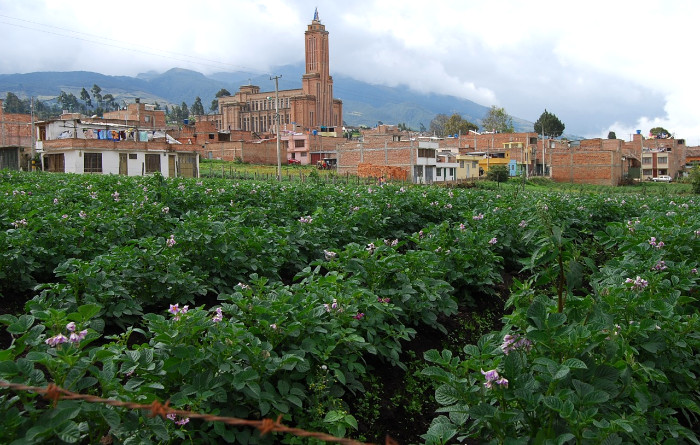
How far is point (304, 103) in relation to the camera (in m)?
120

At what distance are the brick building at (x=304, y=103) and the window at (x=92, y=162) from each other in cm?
7177

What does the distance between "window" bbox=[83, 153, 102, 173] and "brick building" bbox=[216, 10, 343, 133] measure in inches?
2825

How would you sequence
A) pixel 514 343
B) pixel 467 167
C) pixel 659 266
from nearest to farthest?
1. pixel 514 343
2. pixel 659 266
3. pixel 467 167

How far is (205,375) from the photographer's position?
3279 millimetres

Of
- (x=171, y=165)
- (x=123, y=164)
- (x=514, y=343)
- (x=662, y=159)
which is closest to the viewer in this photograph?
(x=514, y=343)

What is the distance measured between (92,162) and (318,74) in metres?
87.3

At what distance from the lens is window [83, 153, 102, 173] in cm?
4300

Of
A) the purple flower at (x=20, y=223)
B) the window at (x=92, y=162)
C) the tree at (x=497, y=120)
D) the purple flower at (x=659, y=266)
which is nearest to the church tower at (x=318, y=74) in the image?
the tree at (x=497, y=120)

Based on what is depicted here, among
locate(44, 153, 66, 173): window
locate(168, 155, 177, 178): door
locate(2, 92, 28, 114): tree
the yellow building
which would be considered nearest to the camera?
locate(44, 153, 66, 173): window

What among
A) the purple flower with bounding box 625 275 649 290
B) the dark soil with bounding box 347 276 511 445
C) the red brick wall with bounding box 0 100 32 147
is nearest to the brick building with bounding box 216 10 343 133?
the red brick wall with bounding box 0 100 32 147

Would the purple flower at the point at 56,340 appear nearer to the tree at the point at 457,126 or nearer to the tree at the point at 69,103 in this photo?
the tree at the point at 457,126

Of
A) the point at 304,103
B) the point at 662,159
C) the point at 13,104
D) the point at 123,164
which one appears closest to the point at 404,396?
the point at 123,164

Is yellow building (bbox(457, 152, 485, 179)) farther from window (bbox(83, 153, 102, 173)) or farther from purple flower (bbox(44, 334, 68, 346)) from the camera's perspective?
purple flower (bbox(44, 334, 68, 346))

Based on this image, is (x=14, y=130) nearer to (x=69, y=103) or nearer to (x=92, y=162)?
(x=92, y=162)
